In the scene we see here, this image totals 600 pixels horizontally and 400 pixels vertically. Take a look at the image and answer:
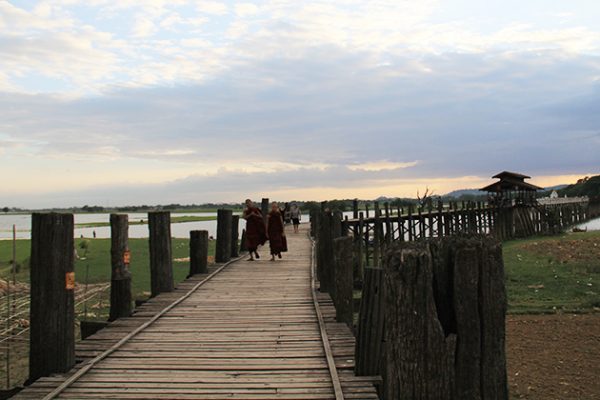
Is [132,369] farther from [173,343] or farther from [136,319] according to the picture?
[136,319]

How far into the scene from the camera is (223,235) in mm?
13859

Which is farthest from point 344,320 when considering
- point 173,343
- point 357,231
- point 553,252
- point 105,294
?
point 553,252

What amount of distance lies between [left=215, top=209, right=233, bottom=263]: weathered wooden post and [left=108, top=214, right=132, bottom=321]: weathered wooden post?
18.5 ft

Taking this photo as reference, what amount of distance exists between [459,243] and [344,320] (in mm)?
3801

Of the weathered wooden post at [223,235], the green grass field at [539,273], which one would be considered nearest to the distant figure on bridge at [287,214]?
the green grass field at [539,273]

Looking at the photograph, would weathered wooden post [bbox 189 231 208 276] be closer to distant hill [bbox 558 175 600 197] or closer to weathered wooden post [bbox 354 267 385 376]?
weathered wooden post [bbox 354 267 385 376]

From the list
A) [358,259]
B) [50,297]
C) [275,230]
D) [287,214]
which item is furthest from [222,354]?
[287,214]

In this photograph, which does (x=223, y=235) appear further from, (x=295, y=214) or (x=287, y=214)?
(x=287, y=214)

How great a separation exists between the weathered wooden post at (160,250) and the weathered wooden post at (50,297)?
3.72 m

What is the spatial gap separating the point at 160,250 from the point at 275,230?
4410 millimetres

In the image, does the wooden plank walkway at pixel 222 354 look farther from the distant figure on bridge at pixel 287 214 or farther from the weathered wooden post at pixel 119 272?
the distant figure on bridge at pixel 287 214

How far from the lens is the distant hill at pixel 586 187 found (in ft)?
325

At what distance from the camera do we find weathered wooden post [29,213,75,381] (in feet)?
17.4

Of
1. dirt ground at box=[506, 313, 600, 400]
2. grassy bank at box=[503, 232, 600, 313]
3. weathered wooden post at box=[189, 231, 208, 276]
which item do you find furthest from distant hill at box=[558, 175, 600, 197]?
weathered wooden post at box=[189, 231, 208, 276]
